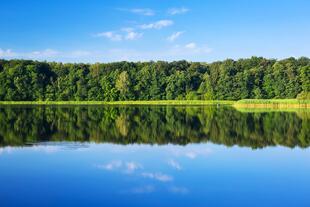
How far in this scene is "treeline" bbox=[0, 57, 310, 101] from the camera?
235 ft

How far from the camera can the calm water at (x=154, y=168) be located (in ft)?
33.6

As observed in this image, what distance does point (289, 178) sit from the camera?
1255 centimetres

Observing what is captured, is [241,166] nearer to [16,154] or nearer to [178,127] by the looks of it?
[16,154]

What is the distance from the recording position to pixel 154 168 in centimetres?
1375

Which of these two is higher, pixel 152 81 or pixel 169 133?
pixel 152 81

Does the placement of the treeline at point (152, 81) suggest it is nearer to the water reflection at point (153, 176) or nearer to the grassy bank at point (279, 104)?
the grassy bank at point (279, 104)

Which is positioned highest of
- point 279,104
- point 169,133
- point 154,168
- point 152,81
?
point 152,81

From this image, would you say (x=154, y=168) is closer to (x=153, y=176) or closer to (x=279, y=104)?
(x=153, y=176)

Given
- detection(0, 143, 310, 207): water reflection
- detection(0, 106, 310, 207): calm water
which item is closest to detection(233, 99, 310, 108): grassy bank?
detection(0, 106, 310, 207): calm water

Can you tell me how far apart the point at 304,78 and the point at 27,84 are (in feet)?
146

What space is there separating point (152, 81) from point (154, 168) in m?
63.1

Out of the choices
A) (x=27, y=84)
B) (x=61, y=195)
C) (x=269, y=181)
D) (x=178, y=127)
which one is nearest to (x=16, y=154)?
(x=61, y=195)

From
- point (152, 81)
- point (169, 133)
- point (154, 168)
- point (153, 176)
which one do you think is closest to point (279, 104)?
point (152, 81)

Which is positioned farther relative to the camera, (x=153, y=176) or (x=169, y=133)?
(x=169, y=133)
